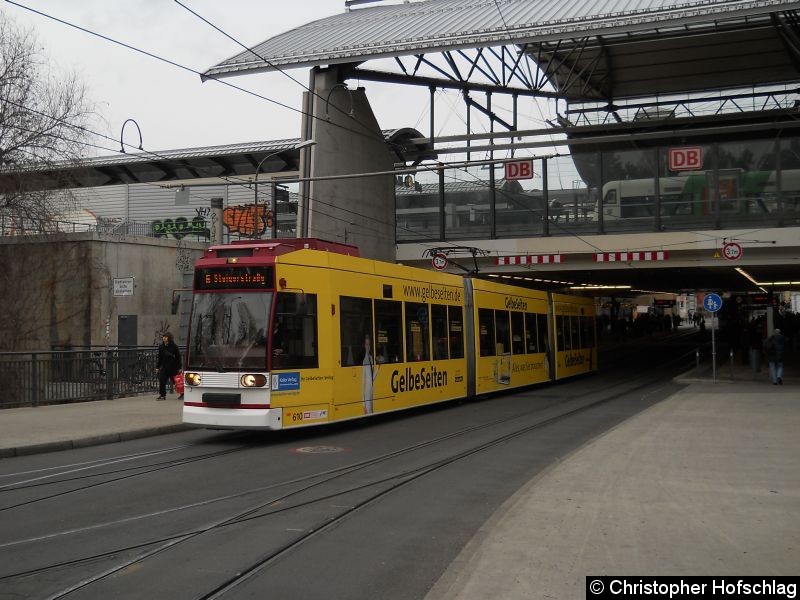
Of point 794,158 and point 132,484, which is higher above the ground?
point 794,158

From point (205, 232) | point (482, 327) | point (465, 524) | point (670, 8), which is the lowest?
point (465, 524)

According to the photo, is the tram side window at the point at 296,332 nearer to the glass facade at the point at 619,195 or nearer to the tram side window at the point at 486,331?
the tram side window at the point at 486,331

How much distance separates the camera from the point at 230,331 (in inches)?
523

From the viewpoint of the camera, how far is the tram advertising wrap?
13070 mm

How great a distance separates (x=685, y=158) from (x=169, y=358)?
68.2 ft

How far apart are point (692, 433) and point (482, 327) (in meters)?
8.11

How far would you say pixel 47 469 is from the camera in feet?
36.5

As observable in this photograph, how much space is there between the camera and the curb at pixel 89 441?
12422 mm

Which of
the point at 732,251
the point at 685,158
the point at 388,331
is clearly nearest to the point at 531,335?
the point at 732,251

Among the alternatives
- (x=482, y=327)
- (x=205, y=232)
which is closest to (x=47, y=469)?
(x=482, y=327)

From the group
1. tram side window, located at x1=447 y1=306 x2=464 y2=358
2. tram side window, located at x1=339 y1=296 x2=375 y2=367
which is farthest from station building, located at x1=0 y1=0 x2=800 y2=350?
tram side window, located at x1=339 y1=296 x2=375 y2=367

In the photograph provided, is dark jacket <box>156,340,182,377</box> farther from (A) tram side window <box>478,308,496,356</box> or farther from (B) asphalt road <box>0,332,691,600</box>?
(A) tram side window <box>478,308,496,356</box>

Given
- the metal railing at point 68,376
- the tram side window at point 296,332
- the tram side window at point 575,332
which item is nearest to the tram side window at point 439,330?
the tram side window at point 296,332

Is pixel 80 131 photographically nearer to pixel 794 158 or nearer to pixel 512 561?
pixel 512 561
